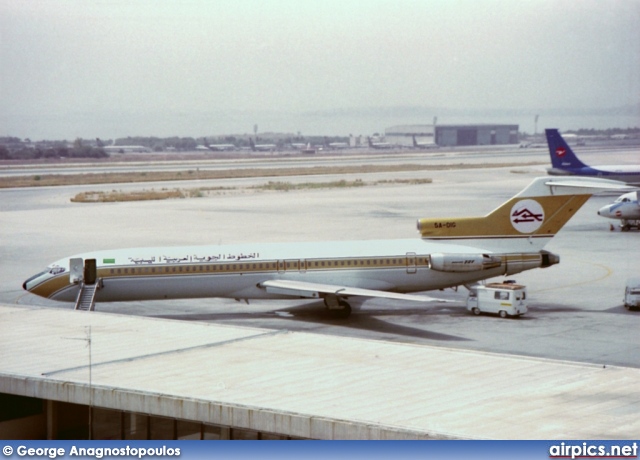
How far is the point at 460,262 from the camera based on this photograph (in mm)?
41312

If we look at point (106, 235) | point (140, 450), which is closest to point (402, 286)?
point (140, 450)

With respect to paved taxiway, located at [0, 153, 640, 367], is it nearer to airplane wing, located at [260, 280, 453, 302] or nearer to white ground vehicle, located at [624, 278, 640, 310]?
white ground vehicle, located at [624, 278, 640, 310]

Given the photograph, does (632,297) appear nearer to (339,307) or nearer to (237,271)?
(339,307)

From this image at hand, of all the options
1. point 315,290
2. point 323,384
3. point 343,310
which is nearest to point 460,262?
point 343,310

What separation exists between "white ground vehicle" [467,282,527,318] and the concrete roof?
49.5ft

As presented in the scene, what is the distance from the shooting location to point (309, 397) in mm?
21031

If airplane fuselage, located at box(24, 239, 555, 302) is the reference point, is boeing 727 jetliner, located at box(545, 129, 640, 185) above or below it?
above

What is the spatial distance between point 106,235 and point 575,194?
39.0m

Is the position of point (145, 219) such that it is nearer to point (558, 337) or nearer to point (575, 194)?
point (575, 194)

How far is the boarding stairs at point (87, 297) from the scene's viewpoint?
39.8 metres

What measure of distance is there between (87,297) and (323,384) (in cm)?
2044

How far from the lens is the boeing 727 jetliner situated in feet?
316

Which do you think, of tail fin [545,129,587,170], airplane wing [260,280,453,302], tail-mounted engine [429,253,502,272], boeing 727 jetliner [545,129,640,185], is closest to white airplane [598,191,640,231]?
boeing 727 jetliner [545,129,640,185]

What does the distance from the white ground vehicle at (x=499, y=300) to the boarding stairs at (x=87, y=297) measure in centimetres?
1598
